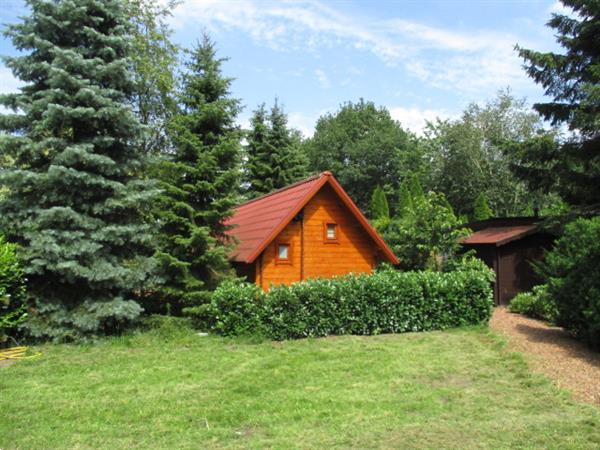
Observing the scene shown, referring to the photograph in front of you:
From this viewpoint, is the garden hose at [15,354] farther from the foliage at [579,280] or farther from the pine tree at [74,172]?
the foliage at [579,280]

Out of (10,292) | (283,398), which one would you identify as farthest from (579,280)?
(10,292)

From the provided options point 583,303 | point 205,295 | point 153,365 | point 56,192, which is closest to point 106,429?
point 153,365

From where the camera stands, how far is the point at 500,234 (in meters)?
17.0

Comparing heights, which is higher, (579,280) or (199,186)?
(199,186)

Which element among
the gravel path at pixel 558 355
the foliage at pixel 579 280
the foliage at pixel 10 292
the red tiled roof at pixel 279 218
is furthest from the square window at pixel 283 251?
the foliage at pixel 579 280

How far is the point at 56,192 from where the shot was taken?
9.62 metres

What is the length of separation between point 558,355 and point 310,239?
6975 mm

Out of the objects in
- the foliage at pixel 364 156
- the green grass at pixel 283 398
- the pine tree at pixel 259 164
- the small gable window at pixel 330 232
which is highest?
the foliage at pixel 364 156

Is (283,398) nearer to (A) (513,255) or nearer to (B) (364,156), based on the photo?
(A) (513,255)

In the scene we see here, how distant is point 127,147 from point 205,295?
405 centimetres

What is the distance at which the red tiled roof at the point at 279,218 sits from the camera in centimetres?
1201

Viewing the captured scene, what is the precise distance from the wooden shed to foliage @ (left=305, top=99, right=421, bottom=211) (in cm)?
2378

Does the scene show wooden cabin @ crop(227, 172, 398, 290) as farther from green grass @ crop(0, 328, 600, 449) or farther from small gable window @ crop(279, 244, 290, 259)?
green grass @ crop(0, 328, 600, 449)

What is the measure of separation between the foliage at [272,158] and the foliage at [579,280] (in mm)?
18247
